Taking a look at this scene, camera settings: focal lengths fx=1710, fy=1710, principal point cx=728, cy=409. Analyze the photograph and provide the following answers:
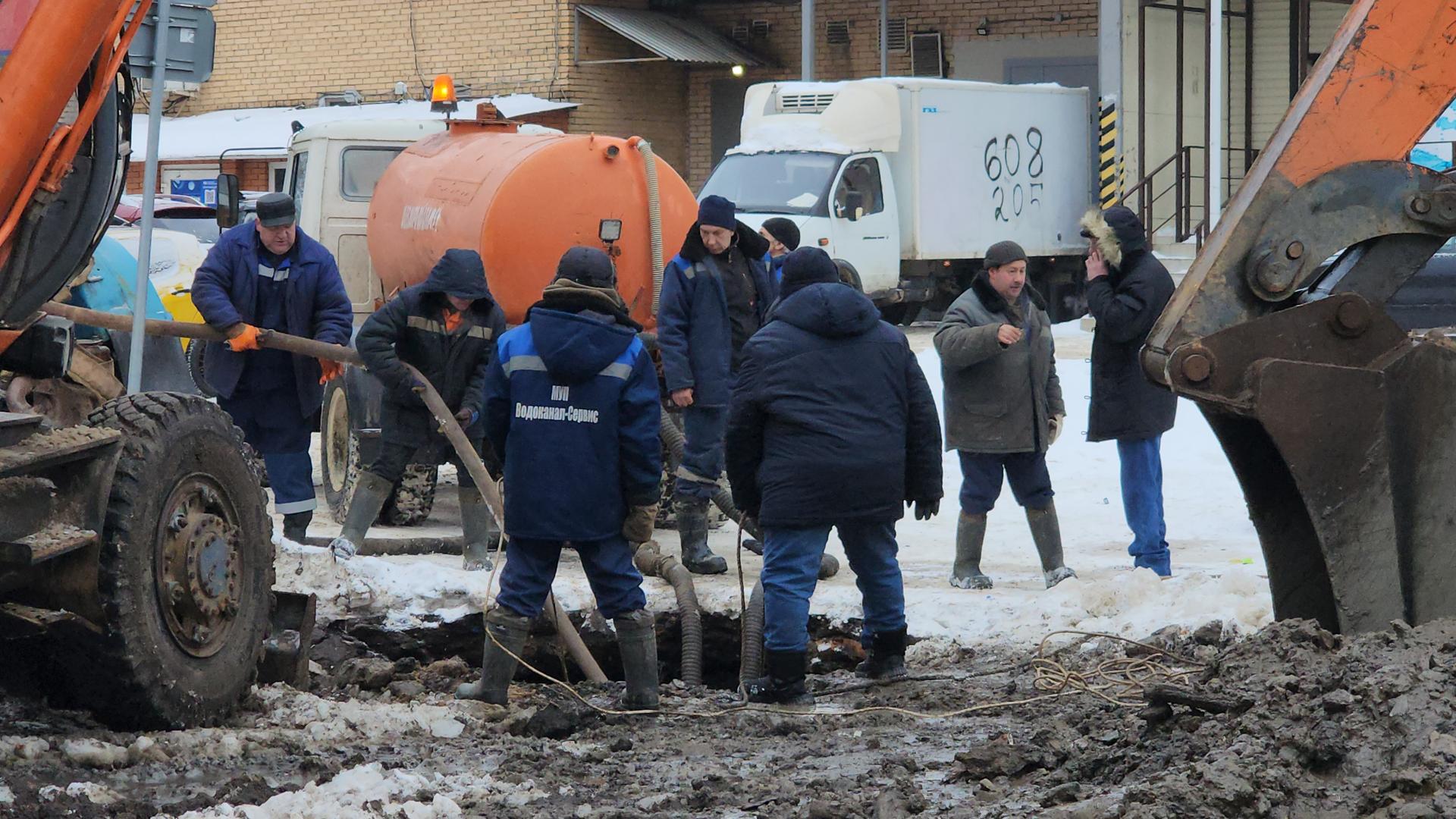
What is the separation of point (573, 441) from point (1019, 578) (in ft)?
10.8

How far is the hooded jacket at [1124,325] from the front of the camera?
7938 millimetres

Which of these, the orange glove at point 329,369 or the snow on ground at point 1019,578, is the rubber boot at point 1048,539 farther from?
the orange glove at point 329,369

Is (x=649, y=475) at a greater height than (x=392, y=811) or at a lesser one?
greater

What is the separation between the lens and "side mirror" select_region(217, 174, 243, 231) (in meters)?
10.6

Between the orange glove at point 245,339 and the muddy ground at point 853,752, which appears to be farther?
the orange glove at point 245,339

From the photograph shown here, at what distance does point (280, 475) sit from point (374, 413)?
1191mm

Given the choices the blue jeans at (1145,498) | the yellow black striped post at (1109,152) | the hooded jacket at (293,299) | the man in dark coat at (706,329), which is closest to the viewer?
the blue jeans at (1145,498)

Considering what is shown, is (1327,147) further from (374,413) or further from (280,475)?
(374,413)

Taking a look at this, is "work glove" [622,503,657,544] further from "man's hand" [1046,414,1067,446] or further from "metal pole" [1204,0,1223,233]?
"metal pole" [1204,0,1223,233]

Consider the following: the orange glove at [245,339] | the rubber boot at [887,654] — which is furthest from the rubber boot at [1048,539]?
the orange glove at [245,339]

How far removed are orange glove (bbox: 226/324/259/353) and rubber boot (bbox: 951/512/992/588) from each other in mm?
3465

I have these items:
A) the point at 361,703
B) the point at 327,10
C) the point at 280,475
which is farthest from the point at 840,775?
the point at 327,10

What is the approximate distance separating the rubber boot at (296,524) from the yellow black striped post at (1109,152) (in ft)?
45.2

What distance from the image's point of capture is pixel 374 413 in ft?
31.8
